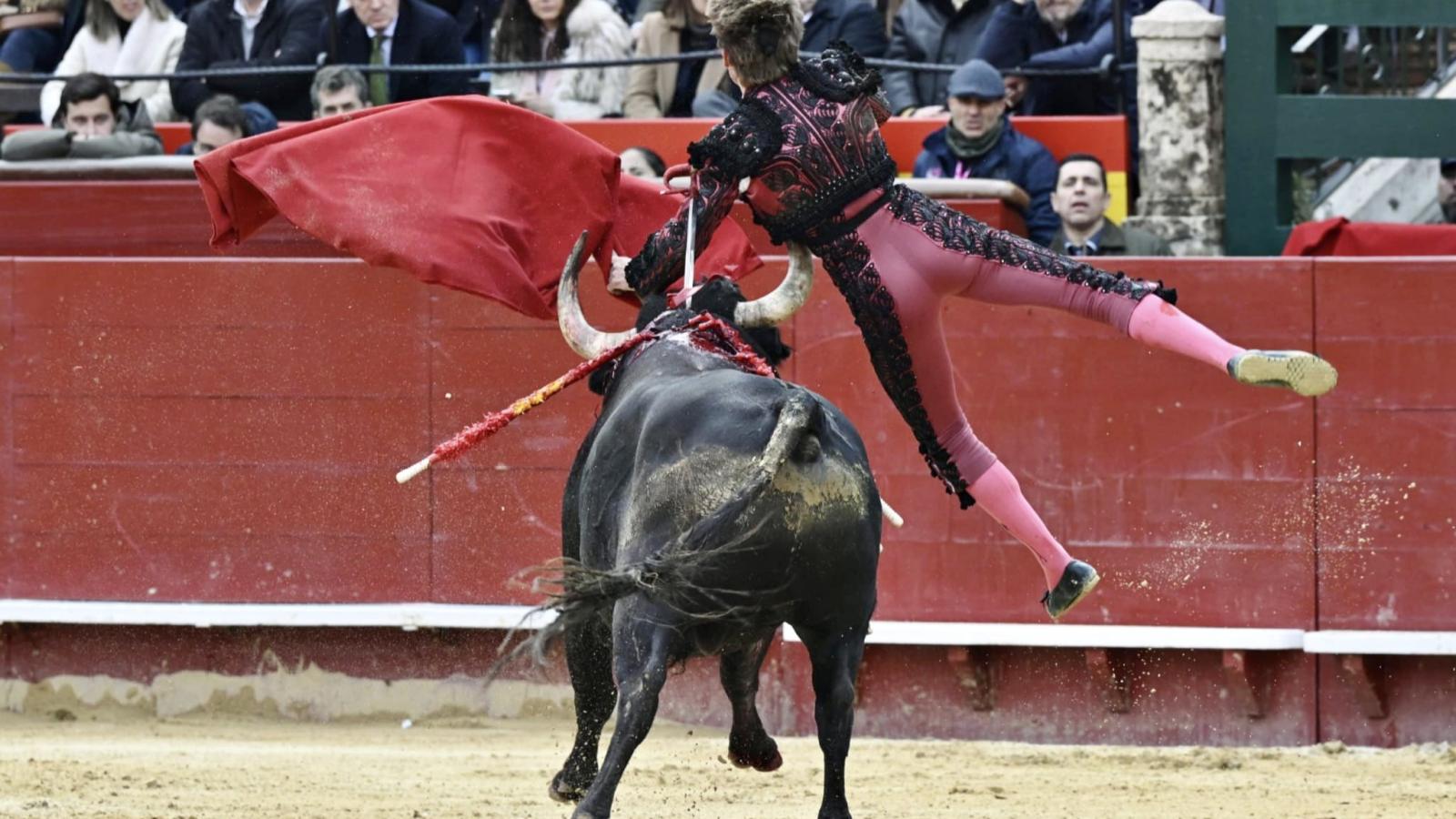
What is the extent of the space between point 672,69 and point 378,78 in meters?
1.08

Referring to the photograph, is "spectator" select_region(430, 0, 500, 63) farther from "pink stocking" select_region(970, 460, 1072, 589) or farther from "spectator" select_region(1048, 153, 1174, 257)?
"pink stocking" select_region(970, 460, 1072, 589)

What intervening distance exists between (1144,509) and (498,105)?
2502 millimetres

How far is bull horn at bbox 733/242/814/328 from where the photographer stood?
582 cm

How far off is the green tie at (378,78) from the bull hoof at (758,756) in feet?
13.8

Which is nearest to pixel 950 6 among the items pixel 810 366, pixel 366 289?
pixel 810 366

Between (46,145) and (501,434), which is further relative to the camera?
(46,145)

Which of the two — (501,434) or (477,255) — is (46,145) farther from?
(477,255)

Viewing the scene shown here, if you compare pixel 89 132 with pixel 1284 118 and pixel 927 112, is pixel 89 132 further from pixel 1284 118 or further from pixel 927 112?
pixel 1284 118

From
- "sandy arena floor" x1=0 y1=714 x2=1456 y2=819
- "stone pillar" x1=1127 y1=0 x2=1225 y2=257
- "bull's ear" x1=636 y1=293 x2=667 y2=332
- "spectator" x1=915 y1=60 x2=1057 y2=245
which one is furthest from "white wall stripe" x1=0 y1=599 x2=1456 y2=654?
"bull's ear" x1=636 y1=293 x2=667 y2=332

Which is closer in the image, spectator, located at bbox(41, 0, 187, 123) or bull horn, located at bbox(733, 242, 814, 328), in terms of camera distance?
bull horn, located at bbox(733, 242, 814, 328)

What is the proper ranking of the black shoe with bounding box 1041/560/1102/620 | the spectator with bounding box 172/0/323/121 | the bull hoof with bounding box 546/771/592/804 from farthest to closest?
1. the spectator with bounding box 172/0/323/121
2. the black shoe with bounding box 1041/560/1102/620
3. the bull hoof with bounding box 546/771/592/804

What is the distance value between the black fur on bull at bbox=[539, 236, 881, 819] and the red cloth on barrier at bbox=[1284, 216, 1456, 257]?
331 centimetres

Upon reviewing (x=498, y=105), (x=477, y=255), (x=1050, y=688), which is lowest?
(x=1050, y=688)

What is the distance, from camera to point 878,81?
19.4ft
